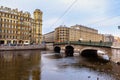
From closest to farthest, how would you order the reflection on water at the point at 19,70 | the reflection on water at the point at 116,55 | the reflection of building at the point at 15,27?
the reflection on water at the point at 19,70
the reflection on water at the point at 116,55
the reflection of building at the point at 15,27

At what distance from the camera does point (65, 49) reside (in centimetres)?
8544

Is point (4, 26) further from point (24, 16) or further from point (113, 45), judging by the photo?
point (113, 45)

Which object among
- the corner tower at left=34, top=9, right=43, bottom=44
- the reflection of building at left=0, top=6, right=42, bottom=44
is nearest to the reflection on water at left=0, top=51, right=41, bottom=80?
the reflection of building at left=0, top=6, right=42, bottom=44

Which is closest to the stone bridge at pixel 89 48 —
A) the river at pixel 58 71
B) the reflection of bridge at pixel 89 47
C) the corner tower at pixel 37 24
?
the reflection of bridge at pixel 89 47

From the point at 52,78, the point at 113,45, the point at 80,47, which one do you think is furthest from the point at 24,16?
the point at 52,78

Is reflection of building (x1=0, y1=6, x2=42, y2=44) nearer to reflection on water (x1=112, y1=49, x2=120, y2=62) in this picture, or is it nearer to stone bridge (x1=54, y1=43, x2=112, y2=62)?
stone bridge (x1=54, y1=43, x2=112, y2=62)

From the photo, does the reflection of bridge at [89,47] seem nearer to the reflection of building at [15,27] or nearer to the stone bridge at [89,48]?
the stone bridge at [89,48]

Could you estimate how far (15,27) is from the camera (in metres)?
112

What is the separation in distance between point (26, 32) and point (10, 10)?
20.6 m

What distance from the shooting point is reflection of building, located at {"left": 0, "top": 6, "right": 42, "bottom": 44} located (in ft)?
344

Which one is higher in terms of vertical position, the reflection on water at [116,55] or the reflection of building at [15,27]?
the reflection of building at [15,27]

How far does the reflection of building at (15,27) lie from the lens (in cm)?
10494

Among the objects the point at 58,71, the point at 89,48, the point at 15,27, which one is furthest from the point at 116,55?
the point at 15,27

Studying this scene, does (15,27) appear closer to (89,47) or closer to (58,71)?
(89,47)
